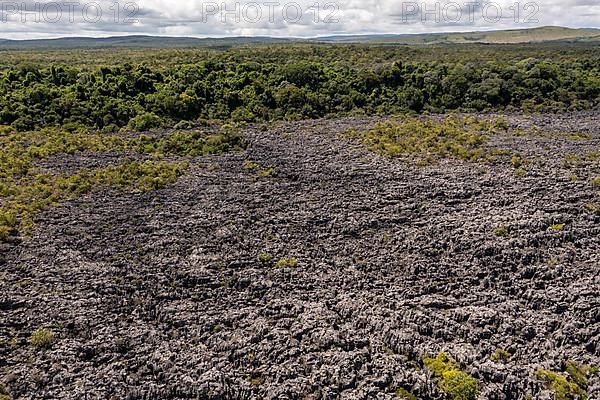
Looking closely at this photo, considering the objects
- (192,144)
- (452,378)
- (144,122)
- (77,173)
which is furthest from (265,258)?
(144,122)

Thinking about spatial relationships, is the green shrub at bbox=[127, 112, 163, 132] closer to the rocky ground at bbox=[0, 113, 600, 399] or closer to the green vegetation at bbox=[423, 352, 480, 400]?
the rocky ground at bbox=[0, 113, 600, 399]

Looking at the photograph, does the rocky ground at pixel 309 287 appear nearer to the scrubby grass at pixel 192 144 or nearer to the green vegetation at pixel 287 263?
the green vegetation at pixel 287 263

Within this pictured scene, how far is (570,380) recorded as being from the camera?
17.8m

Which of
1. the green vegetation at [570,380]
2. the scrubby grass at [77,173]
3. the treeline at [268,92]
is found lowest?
the green vegetation at [570,380]

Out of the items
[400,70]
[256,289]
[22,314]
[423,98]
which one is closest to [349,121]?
[423,98]

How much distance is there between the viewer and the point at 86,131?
56.1m

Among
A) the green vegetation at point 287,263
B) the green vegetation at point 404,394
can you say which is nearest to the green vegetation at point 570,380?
the green vegetation at point 404,394

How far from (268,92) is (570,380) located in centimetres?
5632

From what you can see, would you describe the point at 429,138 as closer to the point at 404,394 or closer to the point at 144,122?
the point at 144,122

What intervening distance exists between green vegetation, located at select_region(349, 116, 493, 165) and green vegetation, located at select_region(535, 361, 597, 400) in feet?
80.1

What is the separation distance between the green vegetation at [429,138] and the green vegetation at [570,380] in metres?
24.4

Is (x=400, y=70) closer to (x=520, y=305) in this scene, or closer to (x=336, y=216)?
(x=336, y=216)

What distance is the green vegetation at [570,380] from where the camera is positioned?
55.9ft

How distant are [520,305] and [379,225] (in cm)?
990
